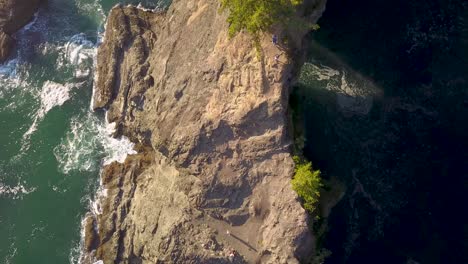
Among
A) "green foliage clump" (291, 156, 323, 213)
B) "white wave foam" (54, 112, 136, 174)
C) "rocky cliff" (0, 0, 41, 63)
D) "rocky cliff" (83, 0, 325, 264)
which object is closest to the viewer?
"green foliage clump" (291, 156, 323, 213)

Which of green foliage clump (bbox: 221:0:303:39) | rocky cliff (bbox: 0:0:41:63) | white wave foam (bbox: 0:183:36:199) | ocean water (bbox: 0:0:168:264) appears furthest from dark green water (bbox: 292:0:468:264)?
rocky cliff (bbox: 0:0:41:63)

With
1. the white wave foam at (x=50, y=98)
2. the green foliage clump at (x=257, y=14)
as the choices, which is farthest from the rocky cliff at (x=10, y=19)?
the green foliage clump at (x=257, y=14)

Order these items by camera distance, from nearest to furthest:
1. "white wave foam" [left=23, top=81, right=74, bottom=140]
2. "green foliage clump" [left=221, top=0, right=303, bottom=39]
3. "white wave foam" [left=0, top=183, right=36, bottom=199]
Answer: "green foliage clump" [left=221, top=0, right=303, bottom=39]
"white wave foam" [left=0, top=183, right=36, bottom=199]
"white wave foam" [left=23, top=81, right=74, bottom=140]

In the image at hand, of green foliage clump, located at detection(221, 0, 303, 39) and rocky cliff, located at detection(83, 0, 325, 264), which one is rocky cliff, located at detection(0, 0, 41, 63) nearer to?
rocky cliff, located at detection(83, 0, 325, 264)

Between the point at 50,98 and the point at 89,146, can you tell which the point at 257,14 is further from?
the point at 50,98

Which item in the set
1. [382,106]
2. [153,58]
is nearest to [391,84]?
[382,106]

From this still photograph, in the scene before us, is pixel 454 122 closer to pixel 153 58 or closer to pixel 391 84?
pixel 391 84
